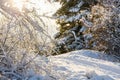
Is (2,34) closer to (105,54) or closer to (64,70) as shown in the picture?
(64,70)

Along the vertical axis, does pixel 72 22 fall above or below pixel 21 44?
above

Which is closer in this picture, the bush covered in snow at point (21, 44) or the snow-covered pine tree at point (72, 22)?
the bush covered in snow at point (21, 44)

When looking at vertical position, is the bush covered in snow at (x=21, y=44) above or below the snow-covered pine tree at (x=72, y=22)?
below

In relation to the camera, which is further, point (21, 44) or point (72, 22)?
point (72, 22)

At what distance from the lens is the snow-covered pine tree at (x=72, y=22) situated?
24.9 m

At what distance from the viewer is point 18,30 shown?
321 inches

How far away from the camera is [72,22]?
26312 millimetres

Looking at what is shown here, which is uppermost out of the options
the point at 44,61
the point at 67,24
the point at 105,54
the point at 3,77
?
the point at 67,24

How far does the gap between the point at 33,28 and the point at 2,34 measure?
0.90 metres

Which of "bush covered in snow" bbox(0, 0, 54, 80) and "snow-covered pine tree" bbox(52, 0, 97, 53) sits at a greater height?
"snow-covered pine tree" bbox(52, 0, 97, 53)

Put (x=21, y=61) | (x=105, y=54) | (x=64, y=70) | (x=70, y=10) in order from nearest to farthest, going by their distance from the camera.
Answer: (x=21, y=61) < (x=64, y=70) < (x=105, y=54) < (x=70, y=10)

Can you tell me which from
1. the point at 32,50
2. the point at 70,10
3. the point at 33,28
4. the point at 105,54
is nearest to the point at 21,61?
the point at 32,50

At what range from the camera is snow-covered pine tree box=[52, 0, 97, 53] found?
24.9 m

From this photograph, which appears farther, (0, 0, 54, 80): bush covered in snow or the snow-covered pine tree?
the snow-covered pine tree
